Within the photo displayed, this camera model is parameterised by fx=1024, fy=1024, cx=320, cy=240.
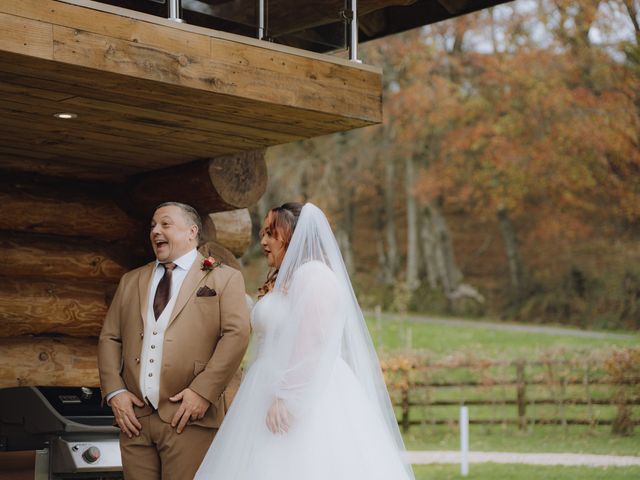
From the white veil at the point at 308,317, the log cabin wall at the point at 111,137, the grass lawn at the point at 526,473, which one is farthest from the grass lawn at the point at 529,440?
the white veil at the point at 308,317

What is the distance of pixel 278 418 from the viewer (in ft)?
16.1

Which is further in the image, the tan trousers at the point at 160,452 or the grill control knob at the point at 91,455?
the grill control knob at the point at 91,455

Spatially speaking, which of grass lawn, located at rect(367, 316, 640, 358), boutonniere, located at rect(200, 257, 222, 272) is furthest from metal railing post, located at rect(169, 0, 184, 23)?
grass lawn, located at rect(367, 316, 640, 358)

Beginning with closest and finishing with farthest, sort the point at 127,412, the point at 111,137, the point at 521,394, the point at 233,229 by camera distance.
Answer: the point at 127,412 < the point at 111,137 < the point at 233,229 < the point at 521,394

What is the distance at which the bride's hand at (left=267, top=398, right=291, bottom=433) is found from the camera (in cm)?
491

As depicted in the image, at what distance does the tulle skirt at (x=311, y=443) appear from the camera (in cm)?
488

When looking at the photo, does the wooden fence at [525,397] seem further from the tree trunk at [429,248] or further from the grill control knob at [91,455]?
the tree trunk at [429,248]

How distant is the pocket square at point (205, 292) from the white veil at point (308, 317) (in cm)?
38

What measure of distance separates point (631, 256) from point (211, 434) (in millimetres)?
18053

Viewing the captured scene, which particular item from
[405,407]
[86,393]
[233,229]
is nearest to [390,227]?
[405,407]

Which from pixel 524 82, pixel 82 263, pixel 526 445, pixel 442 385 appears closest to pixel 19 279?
pixel 82 263

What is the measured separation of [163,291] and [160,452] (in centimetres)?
83

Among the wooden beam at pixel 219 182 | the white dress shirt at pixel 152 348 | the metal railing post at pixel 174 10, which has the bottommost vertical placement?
the white dress shirt at pixel 152 348

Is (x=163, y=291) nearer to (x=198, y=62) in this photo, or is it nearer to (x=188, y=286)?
(x=188, y=286)
